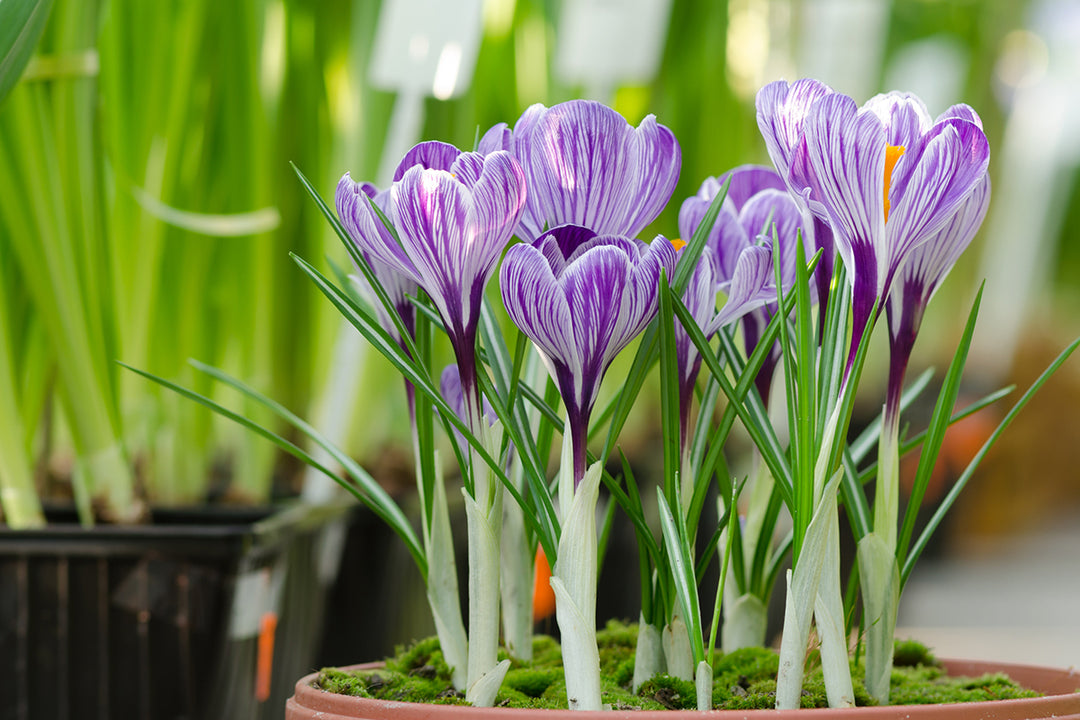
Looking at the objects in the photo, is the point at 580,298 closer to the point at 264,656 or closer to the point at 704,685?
the point at 704,685

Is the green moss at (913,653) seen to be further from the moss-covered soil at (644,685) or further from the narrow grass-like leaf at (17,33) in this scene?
the narrow grass-like leaf at (17,33)

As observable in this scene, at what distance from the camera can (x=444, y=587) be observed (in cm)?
A: 42

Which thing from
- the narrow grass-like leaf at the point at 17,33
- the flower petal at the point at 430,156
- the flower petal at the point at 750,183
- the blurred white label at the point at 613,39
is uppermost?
the blurred white label at the point at 613,39

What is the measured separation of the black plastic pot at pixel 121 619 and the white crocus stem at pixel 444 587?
0.93 feet

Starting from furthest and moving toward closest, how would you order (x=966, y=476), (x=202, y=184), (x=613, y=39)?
1. (x=613, y=39)
2. (x=202, y=184)
3. (x=966, y=476)

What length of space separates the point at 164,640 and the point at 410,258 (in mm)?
422

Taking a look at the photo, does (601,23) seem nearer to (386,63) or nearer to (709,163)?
(386,63)

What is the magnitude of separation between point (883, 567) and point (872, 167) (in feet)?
0.46

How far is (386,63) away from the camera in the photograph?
33.5 inches

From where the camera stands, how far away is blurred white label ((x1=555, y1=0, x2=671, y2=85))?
1174 mm

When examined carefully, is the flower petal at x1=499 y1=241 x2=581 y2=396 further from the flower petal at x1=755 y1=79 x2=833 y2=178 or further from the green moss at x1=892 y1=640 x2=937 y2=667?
the green moss at x1=892 y1=640 x2=937 y2=667

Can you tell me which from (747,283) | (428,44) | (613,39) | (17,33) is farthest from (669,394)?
(613,39)

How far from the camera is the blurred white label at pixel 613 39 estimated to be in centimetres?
117

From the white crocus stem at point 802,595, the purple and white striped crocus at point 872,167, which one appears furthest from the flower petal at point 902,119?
the white crocus stem at point 802,595
